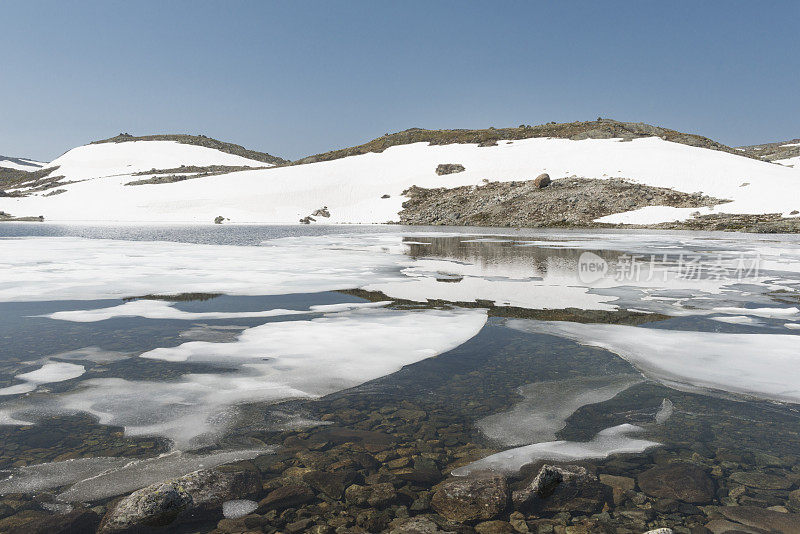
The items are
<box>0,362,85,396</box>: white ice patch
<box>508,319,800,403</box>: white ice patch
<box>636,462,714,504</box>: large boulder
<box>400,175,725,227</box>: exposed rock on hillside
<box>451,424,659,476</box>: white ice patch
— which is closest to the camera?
<box>636,462,714,504</box>: large boulder

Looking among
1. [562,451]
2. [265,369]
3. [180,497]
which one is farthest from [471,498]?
[265,369]

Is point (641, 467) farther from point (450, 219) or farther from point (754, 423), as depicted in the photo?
point (450, 219)

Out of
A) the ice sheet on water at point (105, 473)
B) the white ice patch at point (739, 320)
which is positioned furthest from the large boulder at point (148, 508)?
the white ice patch at point (739, 320)

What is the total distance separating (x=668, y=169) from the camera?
5038 centimetres

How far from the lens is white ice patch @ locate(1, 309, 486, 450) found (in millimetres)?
4516

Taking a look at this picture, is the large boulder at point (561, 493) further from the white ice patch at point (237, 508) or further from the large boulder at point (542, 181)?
the large boulder at point (542, 181)

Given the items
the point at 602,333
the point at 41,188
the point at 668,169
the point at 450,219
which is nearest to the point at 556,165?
the point at 668,169

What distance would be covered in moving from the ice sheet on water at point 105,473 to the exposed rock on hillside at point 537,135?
71066mm

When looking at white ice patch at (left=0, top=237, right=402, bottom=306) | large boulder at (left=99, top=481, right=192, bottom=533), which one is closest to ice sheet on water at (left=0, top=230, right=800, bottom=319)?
white ice patch at (left=0, top=237, right=402, bottom=306)

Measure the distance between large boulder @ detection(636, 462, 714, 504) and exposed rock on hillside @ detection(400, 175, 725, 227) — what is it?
139 feet

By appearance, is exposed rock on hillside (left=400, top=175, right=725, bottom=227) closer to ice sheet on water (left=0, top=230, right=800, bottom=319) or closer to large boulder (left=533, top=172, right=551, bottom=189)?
large boulder (left=533, top=172, right=551, bottom=189)

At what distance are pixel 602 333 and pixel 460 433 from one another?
4.16 meters

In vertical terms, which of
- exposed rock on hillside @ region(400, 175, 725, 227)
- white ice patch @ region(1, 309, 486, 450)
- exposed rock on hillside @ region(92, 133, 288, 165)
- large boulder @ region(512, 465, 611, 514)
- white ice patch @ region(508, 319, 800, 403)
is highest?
exposed rock on hillside @ region(92, 133, 288, 165)

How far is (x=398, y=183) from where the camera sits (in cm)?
6112
